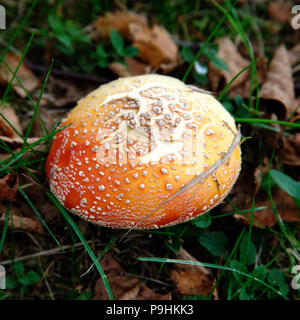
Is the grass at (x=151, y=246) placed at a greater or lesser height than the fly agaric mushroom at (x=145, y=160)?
lesser

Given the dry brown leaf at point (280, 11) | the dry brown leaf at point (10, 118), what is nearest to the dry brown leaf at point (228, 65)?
the dry brown leaf at point (280, 11)

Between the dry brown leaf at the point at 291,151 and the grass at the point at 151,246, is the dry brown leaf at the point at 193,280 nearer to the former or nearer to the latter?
the grass at the point at 151,246

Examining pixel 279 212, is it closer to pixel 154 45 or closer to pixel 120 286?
pixel 120 286

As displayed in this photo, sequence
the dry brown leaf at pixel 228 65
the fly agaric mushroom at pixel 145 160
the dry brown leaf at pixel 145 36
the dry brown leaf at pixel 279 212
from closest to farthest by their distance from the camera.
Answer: the fly agaric mushroom at pixel 145 160, the dry brown leaf at pixel 279 212, the dry brown leaf at pixel 228 65, the dry brown leaf at pixel 145 36

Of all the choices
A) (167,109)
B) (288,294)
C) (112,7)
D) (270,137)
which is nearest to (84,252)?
(167,109)

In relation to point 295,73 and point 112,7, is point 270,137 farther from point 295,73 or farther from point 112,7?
point 112,7

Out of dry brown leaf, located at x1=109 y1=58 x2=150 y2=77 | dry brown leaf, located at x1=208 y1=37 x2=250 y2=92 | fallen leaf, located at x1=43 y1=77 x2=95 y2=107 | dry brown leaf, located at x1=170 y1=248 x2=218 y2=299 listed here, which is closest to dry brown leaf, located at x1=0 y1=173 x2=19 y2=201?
fallen leaf, located at x1=43 y1=77 x2=95 y2=107

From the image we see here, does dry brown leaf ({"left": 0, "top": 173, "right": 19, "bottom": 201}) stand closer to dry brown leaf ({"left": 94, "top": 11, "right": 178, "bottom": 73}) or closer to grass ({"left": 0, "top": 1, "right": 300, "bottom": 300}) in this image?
grass ({"left": 0, "top": 1, "right": 300, "bottom": 300})
